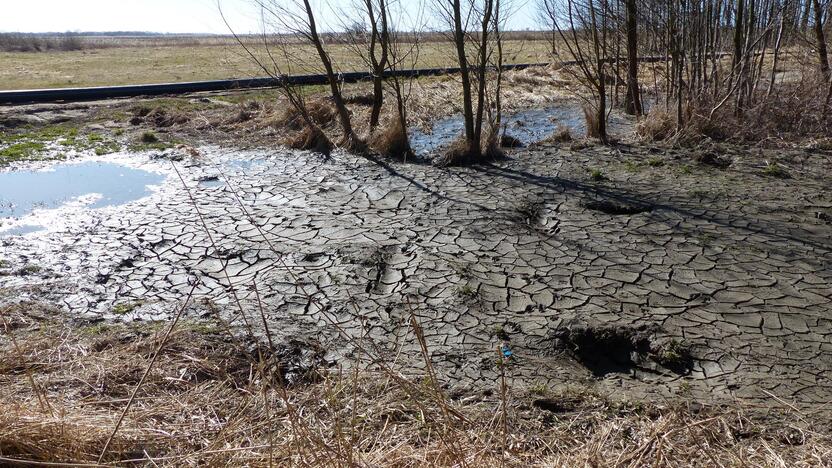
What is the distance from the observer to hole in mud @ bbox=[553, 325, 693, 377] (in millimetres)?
4367

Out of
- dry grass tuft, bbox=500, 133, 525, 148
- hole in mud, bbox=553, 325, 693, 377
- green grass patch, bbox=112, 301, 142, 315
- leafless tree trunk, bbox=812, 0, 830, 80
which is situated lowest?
hole in mud, bbox=553, 325, 693, 377

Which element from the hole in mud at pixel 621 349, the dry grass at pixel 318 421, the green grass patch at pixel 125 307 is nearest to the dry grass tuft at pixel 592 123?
the hole in mud at pixel 621 349

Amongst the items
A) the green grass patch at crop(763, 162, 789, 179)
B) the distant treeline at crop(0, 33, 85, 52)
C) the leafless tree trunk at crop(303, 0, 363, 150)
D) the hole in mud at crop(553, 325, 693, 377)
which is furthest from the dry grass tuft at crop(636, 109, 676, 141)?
the distant treeline at crop(0, 33, 85, 52)

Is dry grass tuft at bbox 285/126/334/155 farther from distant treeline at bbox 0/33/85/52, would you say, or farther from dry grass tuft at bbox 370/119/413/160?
distant treeline at bbox 0/33/85/52

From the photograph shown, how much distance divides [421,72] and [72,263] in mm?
15025

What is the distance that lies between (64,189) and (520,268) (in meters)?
6.02

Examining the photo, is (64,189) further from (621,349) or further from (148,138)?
(621,349)

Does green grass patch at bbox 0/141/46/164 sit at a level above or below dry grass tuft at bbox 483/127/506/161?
above

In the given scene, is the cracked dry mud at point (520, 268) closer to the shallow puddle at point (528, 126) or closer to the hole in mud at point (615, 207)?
the hole in mud at point (615, 207)

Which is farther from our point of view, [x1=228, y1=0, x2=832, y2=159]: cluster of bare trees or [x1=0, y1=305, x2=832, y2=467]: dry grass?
[x1=228, y1=0, x2=832, y2=159]: cluster of bare trees

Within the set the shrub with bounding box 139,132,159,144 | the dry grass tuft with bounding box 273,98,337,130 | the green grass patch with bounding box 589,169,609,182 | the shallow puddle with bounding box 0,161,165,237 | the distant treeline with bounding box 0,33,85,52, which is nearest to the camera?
the shallow puddle with bounding box 0,161,165,237

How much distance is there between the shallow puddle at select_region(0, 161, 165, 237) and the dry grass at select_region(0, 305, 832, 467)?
3.42 meters

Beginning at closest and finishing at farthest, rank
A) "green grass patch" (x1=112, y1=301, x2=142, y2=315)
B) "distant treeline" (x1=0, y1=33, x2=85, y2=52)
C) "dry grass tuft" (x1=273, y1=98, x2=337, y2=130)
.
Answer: "green grass patch" (x1=112, y1=301, x2=142, y2=315)
"dry grass tuft" (x1=273, y1=98, x2=337, y2=130)
"distant treeline" (x1=0, y1=33, x2=85, y2=52)

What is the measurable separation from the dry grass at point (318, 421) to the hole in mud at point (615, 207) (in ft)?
10.7
